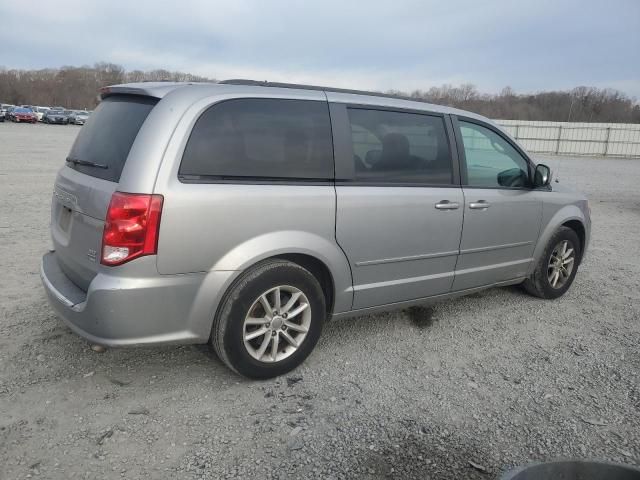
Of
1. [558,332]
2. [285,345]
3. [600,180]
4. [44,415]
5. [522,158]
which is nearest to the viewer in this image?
[44,415]

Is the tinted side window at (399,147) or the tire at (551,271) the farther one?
the tire at (551,271)

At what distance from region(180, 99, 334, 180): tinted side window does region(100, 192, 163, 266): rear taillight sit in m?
0.27

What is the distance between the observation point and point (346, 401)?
10.5 ft

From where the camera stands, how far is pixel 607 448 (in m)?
2.81

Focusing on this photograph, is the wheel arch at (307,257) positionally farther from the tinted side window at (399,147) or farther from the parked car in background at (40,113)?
the parked car in background at (40,113)

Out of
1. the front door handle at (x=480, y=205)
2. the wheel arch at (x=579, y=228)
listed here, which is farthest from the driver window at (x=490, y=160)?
the wheel arch at (x=579, y=228)

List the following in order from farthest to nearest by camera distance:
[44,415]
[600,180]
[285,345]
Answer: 1. [600,180]
2. [285,345]
3. [44,415]

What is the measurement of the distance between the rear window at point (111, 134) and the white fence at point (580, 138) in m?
38.4

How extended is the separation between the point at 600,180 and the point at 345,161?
18.9 metres

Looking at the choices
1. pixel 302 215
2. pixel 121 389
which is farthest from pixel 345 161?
pixel 121 389

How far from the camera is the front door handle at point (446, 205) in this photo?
392 cm

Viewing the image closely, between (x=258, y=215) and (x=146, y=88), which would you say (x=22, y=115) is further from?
(x=258, y=215)

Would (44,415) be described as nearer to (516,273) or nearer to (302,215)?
(302,215)

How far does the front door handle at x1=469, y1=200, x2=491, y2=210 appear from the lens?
4133mm
